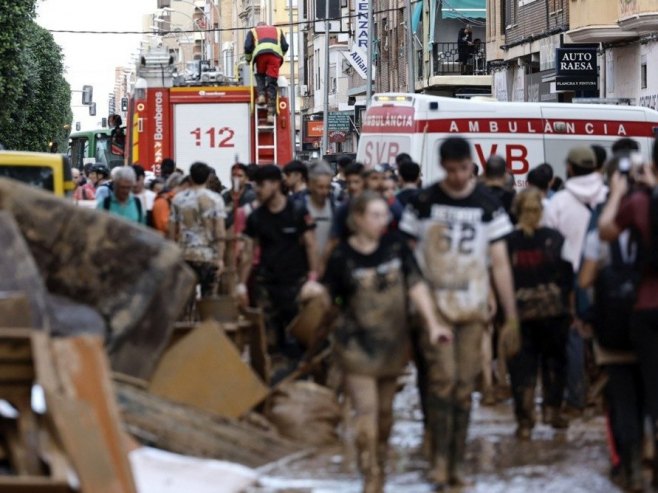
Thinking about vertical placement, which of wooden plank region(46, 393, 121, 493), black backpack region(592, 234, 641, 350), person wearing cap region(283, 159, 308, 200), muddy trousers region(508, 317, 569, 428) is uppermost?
person wearing cap region(283, 159, 308, 200)

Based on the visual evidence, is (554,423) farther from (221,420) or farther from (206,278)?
(206,278)

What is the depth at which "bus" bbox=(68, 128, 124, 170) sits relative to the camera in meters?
44.4

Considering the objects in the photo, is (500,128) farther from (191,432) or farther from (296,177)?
(191,432)

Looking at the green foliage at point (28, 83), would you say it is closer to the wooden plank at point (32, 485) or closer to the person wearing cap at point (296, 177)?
the person wearing cap at point (296, 177)

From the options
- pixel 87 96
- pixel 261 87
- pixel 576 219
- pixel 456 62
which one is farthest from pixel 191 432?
pixel 87 96

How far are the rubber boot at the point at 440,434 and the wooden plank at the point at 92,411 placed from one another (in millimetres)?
2242

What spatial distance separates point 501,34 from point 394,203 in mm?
33406

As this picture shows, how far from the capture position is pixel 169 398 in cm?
1079

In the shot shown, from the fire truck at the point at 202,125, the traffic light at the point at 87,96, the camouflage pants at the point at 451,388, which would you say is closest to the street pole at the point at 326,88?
the traffic light at the point at 87,96

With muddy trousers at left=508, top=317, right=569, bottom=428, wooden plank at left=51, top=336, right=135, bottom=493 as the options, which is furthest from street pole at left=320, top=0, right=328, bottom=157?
wooden plank at left=51, top=336, right=135, bottom=493

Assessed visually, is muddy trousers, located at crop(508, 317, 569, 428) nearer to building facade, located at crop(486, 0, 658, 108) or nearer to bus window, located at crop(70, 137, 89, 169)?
building facade, located at crop(486, 0, 658, 108)

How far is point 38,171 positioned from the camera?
48.7 ft

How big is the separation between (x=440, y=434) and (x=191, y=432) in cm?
139

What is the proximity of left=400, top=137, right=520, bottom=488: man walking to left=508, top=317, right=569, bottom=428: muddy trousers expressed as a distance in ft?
5.74
